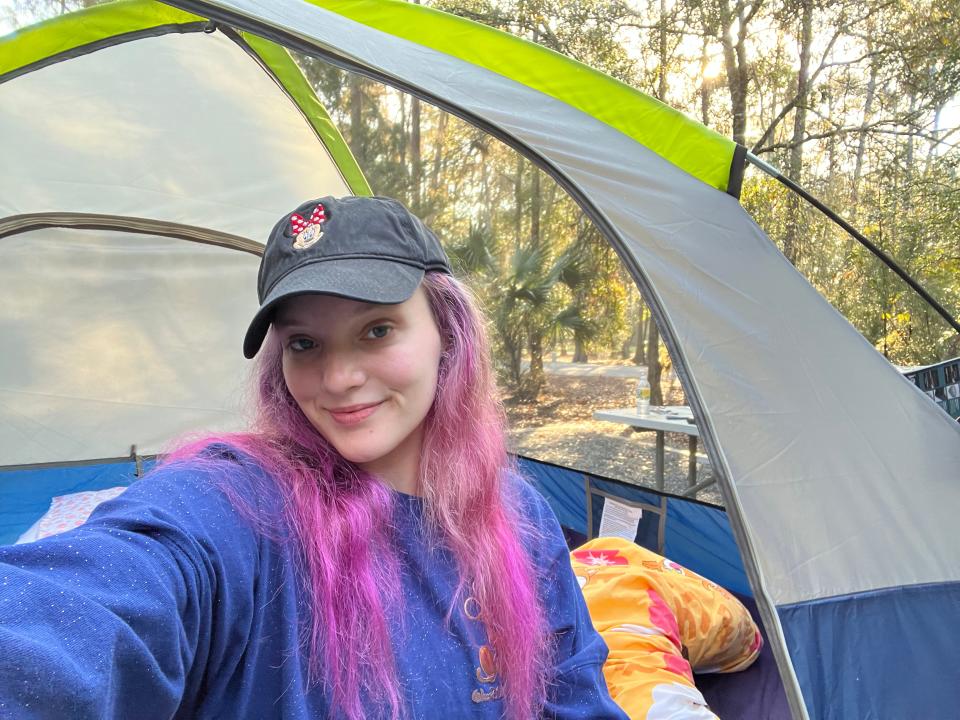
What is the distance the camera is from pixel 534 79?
1.54m

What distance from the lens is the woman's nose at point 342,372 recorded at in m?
0.74

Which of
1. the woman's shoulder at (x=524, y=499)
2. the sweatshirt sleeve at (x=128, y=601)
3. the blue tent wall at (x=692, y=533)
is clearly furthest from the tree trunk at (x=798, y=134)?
the sweatshirt sleeve at (x=128, y=601)

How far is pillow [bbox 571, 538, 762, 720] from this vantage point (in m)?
1.50

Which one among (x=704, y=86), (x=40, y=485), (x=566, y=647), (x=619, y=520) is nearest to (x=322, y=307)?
(x=566, y=647)

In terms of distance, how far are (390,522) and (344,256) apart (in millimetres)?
326

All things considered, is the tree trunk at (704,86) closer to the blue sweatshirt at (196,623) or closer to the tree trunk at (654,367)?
the tree trunk at (654,367)

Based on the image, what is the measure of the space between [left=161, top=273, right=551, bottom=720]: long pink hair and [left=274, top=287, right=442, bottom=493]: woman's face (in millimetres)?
54

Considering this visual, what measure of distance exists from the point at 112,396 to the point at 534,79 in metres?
2.37

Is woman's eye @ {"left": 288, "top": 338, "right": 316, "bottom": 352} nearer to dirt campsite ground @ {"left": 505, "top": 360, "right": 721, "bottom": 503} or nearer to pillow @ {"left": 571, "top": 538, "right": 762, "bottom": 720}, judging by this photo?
pillow @ {"left": 571, "top": 538, "right": 762, "bottom": 720}

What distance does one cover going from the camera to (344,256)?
2.47ft

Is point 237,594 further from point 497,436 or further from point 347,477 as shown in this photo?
point 497,436

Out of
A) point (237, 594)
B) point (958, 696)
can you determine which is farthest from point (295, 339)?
point (958, 696)

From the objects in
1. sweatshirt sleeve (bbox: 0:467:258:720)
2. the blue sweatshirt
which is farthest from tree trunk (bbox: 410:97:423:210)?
sweatshirt sleeve (bbox: 0:467:258:720)

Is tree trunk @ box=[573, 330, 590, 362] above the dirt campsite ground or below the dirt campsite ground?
above
